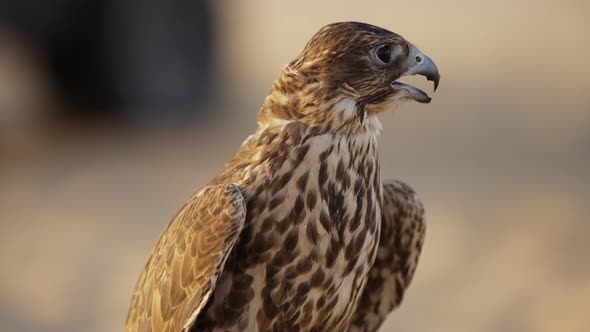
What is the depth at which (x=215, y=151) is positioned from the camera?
10242 millimetres

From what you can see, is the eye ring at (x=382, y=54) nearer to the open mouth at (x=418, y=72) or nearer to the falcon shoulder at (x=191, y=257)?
the open mouth at (x=418, y=72)

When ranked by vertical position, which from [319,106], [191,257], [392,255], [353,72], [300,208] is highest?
[353,72]

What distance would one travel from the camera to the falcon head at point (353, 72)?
3.35 meters

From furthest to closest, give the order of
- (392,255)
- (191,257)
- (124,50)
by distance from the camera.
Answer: (124,50)
(392,255)
(191,257)

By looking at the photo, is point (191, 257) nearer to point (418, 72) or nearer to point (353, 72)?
point (353, 72)

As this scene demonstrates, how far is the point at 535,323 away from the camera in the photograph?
20.2ft

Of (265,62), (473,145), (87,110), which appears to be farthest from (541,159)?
(265,62)

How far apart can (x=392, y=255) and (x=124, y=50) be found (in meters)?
7.72

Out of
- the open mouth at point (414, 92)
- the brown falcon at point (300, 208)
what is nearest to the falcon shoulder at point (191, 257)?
the brown falcon at point (300, 208)

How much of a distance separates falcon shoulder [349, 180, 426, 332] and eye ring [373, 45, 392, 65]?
653 millimetres

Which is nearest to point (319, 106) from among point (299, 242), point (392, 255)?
point (299, 242)

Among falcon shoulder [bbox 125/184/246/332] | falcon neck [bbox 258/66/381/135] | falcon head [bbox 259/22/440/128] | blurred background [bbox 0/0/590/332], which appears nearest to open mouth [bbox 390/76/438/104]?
falcon head [bbox 259/22/440/128]

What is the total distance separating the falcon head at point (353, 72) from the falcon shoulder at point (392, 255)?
0.55 meters

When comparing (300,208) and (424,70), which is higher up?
(424,70)
